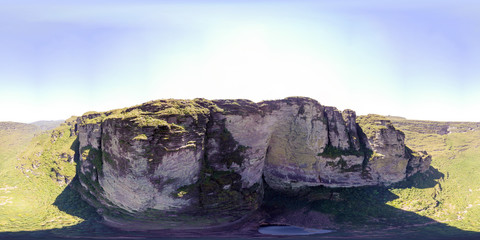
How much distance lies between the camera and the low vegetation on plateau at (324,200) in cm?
2080

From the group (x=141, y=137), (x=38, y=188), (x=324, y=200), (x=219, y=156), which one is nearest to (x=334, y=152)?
(x=324, y=200)

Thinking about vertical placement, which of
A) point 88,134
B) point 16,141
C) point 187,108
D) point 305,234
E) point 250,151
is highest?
point 187,108

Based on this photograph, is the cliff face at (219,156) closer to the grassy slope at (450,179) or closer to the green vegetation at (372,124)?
the green vegetation at (372,124)

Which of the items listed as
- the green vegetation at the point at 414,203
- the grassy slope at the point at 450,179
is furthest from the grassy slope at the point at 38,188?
the grassy slope at the point at 450,179

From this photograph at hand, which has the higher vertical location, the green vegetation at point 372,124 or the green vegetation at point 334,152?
the green vegetation at point 372,124

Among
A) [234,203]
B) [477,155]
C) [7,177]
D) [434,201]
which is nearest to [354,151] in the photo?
[434,201]

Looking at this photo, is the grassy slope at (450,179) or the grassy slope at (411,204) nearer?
the grassy slope at (411,204)

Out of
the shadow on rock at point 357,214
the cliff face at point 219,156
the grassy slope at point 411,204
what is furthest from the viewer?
the grassy slope at point 411,204

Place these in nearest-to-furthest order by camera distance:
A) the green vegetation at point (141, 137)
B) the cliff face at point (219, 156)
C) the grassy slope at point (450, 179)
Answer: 1. the green vegetation at point (141, 137)
2. the cliff face at point (219, 156)
3. the grassy slope at point (450, 179)

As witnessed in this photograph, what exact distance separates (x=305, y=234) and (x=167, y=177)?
18271 millimetres

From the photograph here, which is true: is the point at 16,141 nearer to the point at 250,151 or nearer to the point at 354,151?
the point at 250,151

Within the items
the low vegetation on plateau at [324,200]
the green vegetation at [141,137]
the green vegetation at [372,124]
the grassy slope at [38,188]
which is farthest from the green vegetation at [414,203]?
the grassy slope at [38,188]

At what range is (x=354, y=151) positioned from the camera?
26750mm

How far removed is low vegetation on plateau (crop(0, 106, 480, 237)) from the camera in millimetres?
20797
